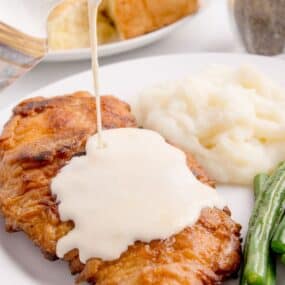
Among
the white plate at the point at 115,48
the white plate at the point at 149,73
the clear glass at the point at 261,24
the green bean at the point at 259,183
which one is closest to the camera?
the green bean at the point at 259,183

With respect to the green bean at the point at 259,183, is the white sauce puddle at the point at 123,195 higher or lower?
higher

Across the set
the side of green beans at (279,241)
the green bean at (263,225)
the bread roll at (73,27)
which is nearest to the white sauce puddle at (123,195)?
the green bean at (263,225)

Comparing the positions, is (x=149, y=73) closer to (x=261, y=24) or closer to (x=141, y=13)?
(x=141, y=13)

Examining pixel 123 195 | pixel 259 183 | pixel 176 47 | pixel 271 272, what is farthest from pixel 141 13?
pixel 271 272

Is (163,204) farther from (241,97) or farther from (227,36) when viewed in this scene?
(227,36)

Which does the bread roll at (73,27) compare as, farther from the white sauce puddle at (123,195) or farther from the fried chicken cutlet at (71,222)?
the white sauce puddle at (123,195)
